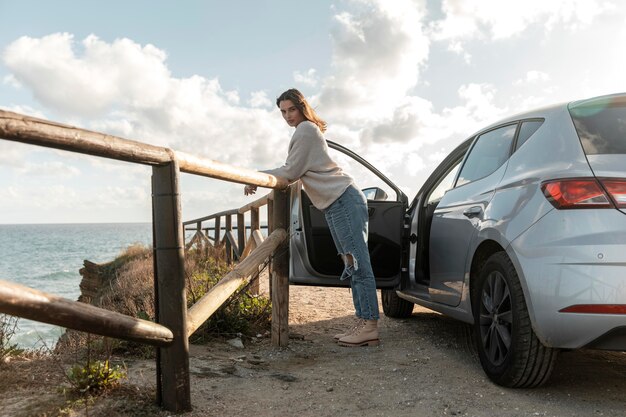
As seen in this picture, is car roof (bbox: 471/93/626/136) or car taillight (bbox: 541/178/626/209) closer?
car taillight (bbox: 541/178/626/209)

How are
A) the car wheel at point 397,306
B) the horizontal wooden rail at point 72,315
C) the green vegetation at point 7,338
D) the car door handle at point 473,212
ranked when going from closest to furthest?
1. the horizontal wooden rail at point 72,315
2. the green vegetation at point 7,338
3. the car door handle at point 473,212
4. the car wheel at point 397,306

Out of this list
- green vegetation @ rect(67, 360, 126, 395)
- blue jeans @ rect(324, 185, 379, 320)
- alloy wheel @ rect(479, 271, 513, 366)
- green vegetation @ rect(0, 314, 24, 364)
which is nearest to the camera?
green vegetation @ rect(67, 360, 126, 395)

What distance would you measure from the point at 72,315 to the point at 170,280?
698 mm

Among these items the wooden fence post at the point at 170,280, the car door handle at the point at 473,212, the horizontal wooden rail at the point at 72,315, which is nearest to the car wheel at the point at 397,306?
the car door handle at the point at 473,212

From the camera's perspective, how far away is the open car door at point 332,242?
4852 mm

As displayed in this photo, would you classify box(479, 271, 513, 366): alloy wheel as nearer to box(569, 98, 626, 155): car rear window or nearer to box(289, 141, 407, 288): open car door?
box(569, 98, 626, 155): car rear window

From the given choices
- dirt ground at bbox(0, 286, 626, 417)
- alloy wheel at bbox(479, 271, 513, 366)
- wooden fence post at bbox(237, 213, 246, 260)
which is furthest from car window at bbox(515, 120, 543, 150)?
wooden fence post at bbox(237, 213, 246, 260)

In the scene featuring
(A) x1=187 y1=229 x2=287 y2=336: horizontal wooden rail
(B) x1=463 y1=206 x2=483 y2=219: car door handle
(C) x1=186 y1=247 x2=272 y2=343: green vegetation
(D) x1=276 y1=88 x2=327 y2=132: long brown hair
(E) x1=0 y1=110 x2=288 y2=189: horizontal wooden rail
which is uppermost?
(D) x1=276 y1=88 x2=327 y2=132: long brown hair

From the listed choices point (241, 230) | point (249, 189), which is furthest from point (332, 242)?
point (241, 230)

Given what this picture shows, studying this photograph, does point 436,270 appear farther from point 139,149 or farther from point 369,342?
point 139,149

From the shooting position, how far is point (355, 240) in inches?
181

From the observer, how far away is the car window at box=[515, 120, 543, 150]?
3484 mm

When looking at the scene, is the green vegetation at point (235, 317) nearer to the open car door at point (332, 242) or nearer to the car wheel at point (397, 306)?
the open car door at point (332, 242)

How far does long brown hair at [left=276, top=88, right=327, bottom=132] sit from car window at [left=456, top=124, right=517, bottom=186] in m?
1.19
